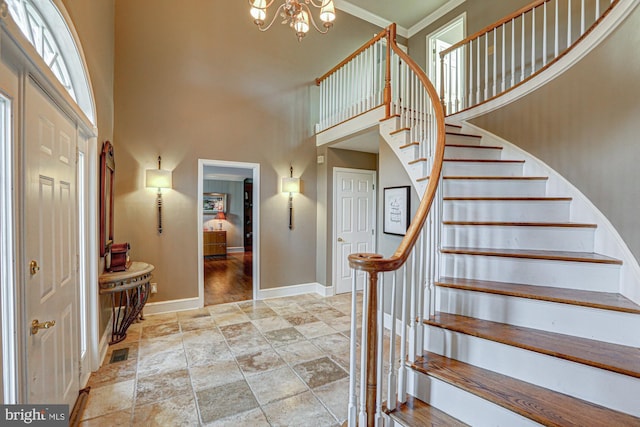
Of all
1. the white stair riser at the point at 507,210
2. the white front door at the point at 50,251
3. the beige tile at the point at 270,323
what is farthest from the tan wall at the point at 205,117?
the white stair riser at the point at 507,210

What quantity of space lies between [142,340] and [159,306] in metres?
0.79

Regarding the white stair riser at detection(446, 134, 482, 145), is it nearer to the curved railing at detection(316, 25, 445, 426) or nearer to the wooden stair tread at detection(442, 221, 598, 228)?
the curved railing at detection(316, 25, 445, 426)

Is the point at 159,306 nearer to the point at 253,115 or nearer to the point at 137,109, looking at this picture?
the point at 137,109

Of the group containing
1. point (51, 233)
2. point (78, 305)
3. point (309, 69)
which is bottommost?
point (78, 305)

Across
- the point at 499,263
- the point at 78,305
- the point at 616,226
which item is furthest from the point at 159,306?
the point at 616,226

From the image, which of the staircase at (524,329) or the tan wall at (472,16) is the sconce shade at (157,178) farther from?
the tan wall at (472,16)

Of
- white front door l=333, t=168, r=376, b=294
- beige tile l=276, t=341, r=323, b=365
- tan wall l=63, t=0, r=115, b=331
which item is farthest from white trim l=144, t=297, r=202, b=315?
white front door l=333, t=168, r=376, b=294

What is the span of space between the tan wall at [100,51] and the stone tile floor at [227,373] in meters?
0.62

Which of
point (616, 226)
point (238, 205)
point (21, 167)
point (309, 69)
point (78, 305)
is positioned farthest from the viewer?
point (238, 205)

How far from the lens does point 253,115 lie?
14.2ft

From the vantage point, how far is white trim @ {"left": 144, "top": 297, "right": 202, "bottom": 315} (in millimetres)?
3689

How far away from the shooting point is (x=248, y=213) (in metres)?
9.38

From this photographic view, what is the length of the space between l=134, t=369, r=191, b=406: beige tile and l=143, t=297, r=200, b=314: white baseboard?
157cm

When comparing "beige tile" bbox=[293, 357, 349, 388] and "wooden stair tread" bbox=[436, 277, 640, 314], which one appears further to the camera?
"beige tile" bbox=[293, 357, 349, 388]
